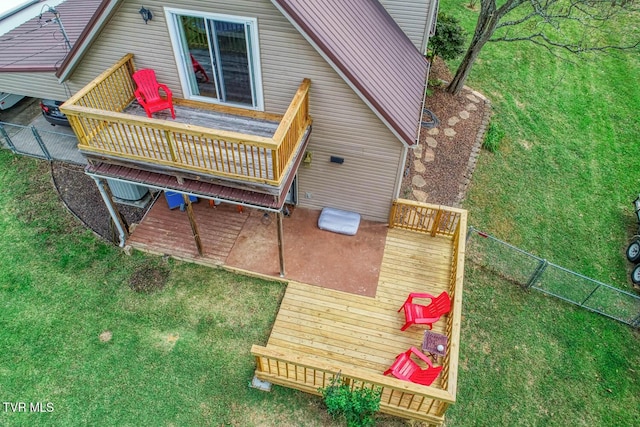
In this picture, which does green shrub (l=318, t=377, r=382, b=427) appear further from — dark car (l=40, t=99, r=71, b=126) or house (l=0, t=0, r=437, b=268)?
dark car (l=40, t=99, r=71, b=126)

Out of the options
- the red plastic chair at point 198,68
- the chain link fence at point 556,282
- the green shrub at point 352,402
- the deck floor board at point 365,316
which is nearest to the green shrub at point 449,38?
the chain link fence at point 556,282

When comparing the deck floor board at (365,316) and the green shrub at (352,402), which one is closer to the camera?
the green shrub at (352,402)

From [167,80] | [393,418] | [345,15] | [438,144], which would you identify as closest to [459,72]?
[438,144]

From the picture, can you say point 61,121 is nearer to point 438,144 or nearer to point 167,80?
point 167,80

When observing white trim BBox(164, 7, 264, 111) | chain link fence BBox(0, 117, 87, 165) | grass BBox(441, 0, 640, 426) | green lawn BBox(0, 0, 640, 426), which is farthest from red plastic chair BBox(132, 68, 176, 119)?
grass BBox(441, 0, 640, 426)

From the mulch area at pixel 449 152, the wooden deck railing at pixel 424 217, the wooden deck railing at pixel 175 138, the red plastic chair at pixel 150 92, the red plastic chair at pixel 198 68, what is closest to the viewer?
the wooden deck railing at pixel 175 138

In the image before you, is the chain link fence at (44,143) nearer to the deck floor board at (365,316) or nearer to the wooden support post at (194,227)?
the wooden support post at (194,227)
